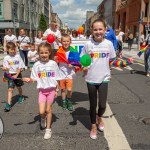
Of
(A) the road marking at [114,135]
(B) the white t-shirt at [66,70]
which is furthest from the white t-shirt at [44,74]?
(A) the road marking at [114,135]

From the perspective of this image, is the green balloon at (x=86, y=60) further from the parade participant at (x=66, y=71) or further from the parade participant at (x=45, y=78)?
the parade participant at (x=66, y=71)

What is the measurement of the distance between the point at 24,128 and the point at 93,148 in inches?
53.7

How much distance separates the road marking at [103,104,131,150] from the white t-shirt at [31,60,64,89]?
122cm

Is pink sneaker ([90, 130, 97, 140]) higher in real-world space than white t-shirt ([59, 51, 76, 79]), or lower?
lower

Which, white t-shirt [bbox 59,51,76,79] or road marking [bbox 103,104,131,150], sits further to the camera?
white t-shirt [bbox 59,51,76,79]

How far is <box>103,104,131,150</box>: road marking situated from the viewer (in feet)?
11.4

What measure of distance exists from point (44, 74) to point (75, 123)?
1143mm

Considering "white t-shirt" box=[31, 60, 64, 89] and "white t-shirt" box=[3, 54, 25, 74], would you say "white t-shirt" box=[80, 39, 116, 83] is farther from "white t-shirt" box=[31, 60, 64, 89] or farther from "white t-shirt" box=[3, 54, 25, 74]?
"white t-shirt" box=[3, 54, 25, 74]

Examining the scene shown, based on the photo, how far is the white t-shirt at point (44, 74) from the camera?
3900 mm

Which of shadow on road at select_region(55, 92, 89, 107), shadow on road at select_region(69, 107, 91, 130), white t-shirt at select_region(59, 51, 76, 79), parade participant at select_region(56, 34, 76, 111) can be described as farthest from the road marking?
shadow on road at select_region(55, 92, 89, 107)

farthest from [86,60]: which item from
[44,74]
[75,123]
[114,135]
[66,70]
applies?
[66,70]

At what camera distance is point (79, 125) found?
14.1 feet

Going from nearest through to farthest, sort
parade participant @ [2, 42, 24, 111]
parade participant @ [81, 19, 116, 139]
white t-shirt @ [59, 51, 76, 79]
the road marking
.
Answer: the road marking, parade participant @ [81, 19, 116, 139], white t-shirt @ [59, 51, 76, 79], parade participant @ [2, 42, 24, 111]

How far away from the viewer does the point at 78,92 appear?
22.4 feet
